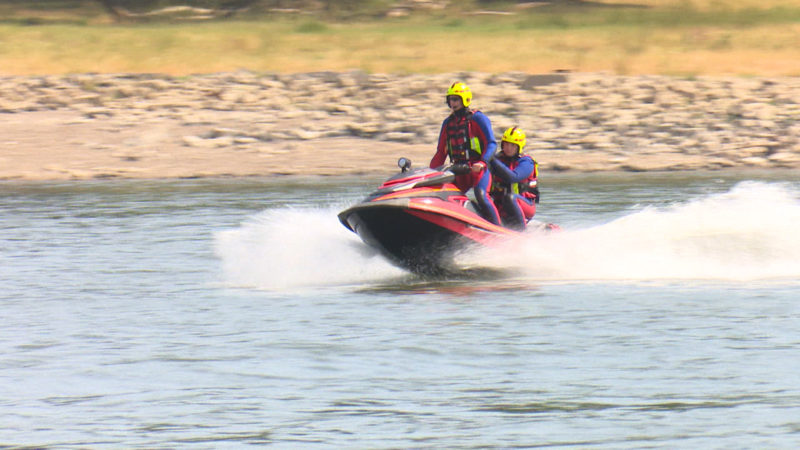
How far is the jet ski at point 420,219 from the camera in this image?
12.0m

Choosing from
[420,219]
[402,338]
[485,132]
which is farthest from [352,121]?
[402,338]

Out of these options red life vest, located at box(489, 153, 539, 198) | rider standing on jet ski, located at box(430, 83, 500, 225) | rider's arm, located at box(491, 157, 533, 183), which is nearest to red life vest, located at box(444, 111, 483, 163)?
rider standing on jet ski, located at box(430, 83, 500, 225)

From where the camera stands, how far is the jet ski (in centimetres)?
1195

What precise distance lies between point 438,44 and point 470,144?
86.9ft

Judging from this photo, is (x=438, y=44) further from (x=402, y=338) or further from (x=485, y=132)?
(x=402, y=338)

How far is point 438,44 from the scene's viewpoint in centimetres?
3869

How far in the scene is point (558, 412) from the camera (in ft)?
26.6

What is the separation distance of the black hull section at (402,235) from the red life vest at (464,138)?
2.29 feet

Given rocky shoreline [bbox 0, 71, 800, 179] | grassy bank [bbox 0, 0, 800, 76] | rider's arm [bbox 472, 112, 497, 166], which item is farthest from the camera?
grassy bank [bbox 0, 0, 800, 76]

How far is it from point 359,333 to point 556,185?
13.7m

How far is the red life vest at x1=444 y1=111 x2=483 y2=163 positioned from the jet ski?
1.05 ft

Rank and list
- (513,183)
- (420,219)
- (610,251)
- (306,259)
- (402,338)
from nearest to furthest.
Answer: (402,338) < (420,219) < (513,183) < (610,251) < (306,259)

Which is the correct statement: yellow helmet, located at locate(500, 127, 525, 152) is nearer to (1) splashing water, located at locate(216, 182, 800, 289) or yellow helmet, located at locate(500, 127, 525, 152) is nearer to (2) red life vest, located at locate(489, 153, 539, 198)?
(2) red life vest, located at locate(489, 153, 539, 198)

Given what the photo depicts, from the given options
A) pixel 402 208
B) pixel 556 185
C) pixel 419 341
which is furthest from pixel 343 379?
pixel 556 185
